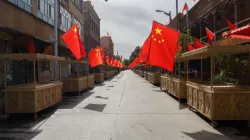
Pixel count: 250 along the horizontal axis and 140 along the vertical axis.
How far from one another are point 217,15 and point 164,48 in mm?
13542

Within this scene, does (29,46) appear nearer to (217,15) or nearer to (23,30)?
(23,30)

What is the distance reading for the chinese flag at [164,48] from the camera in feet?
37.4

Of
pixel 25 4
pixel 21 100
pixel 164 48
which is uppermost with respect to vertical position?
pixel 25 4

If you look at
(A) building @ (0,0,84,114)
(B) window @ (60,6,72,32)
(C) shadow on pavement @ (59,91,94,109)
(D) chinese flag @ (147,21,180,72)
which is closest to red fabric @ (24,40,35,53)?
(A) building @ (0,0,84,114)

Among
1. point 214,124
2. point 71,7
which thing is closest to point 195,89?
point 214,124

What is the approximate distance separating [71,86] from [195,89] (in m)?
9.93

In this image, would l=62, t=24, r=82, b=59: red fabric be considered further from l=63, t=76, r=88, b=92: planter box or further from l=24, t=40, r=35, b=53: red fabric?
l=24, t=40, r=35, b=53: red fabric

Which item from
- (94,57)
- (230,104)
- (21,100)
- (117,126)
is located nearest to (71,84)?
(94,57)

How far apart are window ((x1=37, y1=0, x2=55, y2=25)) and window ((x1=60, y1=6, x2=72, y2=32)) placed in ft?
14.4

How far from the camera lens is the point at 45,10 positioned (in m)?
20.0

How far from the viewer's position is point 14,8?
1386cm

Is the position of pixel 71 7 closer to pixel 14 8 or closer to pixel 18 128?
pixel 14 8

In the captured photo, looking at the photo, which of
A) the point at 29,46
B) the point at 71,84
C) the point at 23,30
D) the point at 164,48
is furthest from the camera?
the point at 71,84

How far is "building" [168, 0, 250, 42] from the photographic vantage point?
18109 mm
